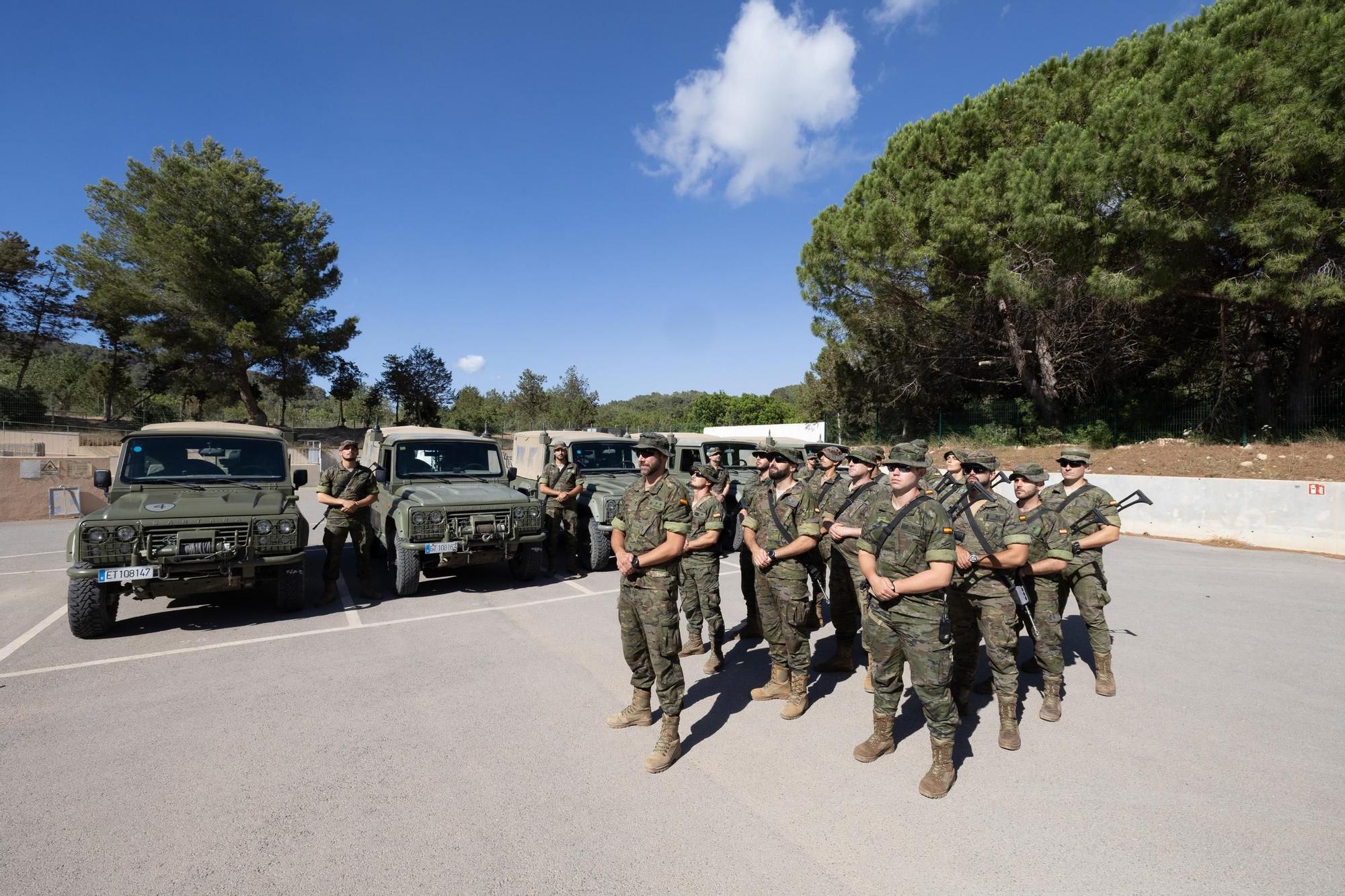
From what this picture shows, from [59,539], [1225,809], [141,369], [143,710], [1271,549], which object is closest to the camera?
[1225,809]

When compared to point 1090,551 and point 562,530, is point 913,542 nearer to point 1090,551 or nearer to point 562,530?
point 1090,551

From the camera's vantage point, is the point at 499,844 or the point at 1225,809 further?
the point at 1225,809

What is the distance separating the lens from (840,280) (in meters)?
18.9

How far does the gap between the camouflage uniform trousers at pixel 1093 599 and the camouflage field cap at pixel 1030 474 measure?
2.45 ft

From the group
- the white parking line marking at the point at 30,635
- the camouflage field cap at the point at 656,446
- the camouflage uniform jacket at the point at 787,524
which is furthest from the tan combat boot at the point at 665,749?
the white parking line marking at the point at 30,635

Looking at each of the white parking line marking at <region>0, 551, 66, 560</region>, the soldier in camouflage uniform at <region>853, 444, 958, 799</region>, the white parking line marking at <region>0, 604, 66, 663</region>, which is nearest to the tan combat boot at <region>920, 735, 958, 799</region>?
the soldier in camouflage uniform at <region>853, 444, 958, 799</region>

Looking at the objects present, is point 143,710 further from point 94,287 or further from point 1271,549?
point 94,287

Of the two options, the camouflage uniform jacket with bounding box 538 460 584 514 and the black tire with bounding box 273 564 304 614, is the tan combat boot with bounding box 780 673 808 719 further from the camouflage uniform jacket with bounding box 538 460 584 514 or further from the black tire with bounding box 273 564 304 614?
the black tire with bounding box 273 564 304 614

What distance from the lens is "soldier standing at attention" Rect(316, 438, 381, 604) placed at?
21.1ft

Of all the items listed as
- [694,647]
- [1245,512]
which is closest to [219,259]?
[694,647]

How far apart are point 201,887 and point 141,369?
7250 cm

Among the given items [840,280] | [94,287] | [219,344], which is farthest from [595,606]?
[94,287]

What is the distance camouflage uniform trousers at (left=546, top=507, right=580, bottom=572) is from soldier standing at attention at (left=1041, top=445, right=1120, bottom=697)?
5.45 metres

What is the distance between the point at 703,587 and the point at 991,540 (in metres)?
2.15
